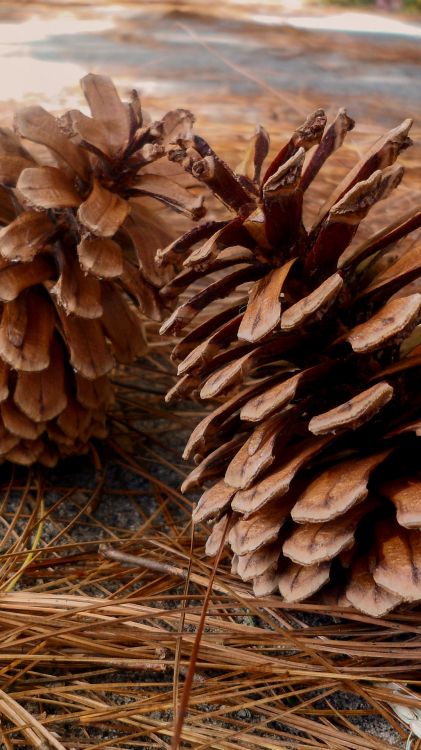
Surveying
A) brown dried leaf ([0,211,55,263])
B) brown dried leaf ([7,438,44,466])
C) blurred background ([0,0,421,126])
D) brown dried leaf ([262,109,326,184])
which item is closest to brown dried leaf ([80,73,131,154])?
brown dried leaf ([0,211,55,263])

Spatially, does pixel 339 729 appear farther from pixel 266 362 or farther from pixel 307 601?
pixel 266 362

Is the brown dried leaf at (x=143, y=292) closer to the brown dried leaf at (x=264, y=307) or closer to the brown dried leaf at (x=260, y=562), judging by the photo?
the brown dried leaf at (x=264, y=307)

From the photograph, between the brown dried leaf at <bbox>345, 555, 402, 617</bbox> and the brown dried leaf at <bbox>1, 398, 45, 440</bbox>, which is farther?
the brown dried leaf at <bbox>1, 398, 45, 440</bbox>

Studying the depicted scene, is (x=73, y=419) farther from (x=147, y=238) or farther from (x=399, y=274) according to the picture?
(x=399, y=274)

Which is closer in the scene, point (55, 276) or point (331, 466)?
point (331, 466)

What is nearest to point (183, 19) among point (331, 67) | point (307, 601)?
point (331, 67)

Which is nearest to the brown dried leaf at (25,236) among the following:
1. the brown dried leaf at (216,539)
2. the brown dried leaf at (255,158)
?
the brown dried leaf at (255,158)

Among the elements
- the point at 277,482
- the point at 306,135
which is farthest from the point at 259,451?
the point at 306,135

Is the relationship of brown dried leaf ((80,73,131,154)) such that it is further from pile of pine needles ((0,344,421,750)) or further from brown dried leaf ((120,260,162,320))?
pile of pine needles ((0,344,421,750))

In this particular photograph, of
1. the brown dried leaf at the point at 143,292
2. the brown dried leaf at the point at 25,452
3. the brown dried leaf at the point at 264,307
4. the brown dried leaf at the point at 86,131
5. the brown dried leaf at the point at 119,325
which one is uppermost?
the brown dried leaf at the point at 86,131
